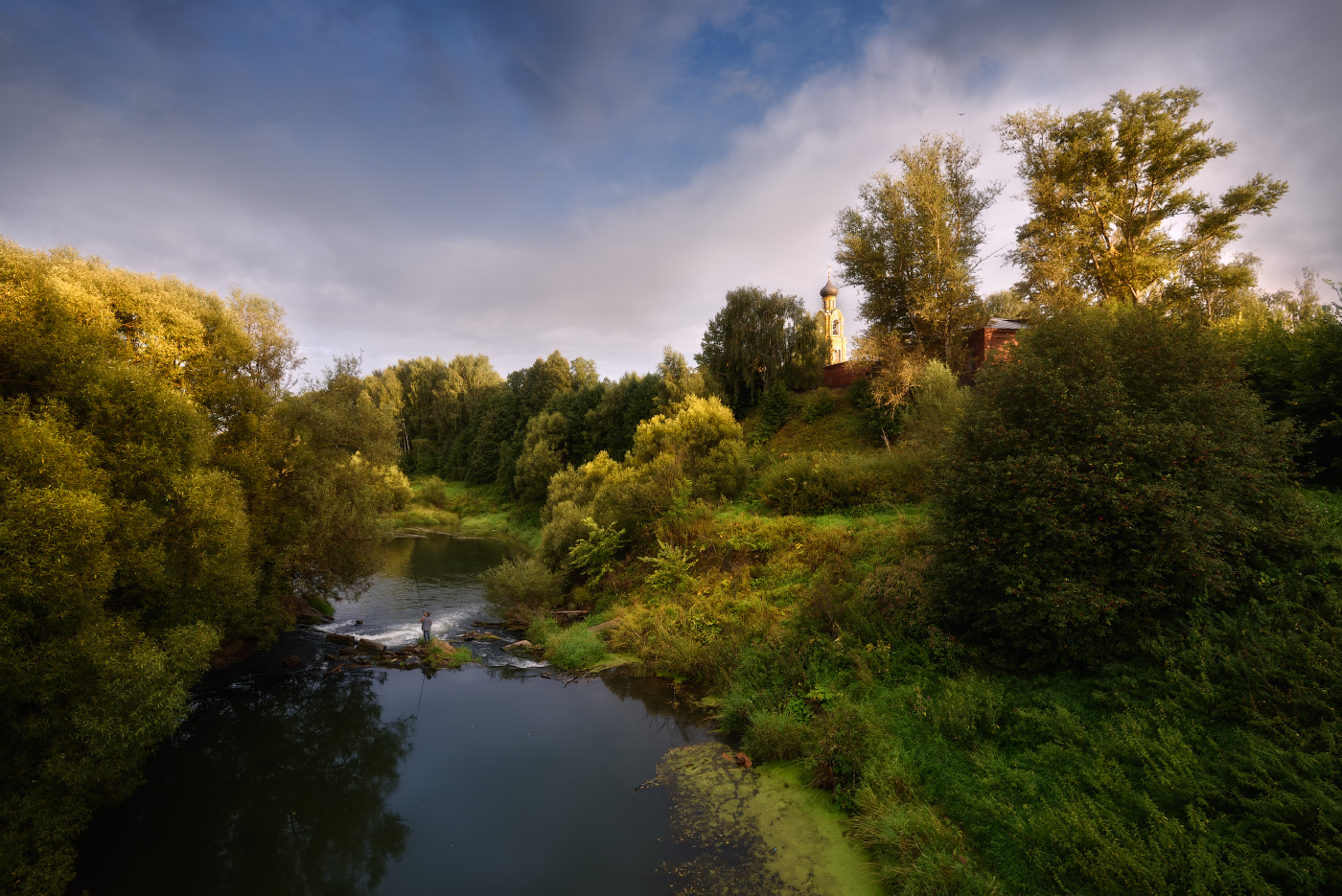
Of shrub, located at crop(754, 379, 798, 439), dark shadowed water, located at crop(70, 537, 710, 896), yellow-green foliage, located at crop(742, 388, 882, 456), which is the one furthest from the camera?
shrub, located at crop(754, 379, 798, 439)

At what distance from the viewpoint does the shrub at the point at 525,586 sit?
2077 cm

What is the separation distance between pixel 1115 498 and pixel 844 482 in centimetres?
1208

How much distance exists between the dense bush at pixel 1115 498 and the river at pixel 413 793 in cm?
534

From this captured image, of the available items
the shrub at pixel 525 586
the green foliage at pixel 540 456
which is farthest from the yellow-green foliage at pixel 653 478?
the green foliage at pixel 540 456

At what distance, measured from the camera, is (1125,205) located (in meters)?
21.0

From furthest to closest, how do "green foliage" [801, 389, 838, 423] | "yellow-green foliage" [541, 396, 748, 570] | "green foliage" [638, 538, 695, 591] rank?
1. "green foliage" [801, 389, 838, 423]
2. "yellow-green foliage" [541, 396, 748, 570]
3. "green foliage" [638, 538, 695, 591]

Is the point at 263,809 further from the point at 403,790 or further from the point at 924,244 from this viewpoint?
the point at 924,244

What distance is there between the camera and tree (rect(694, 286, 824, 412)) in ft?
131

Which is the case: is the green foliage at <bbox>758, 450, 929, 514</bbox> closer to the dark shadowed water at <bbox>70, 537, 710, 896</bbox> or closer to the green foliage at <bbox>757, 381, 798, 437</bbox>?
the dark shadowed water at <bbox>70, 537, 710, 896</bbox>

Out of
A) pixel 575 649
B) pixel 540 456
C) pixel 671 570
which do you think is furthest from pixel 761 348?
pixel 575 649

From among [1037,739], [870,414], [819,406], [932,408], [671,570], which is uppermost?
[819,406]

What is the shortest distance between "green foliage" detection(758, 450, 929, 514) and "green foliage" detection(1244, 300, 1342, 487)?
26.9 feet

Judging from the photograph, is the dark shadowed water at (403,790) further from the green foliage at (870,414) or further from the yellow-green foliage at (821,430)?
the yellow-green foliage at (821,430)

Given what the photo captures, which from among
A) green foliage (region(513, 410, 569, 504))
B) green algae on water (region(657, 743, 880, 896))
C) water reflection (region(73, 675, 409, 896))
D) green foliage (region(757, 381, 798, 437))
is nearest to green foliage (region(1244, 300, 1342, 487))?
green algae on water (region(657, 743, 880, 896))
